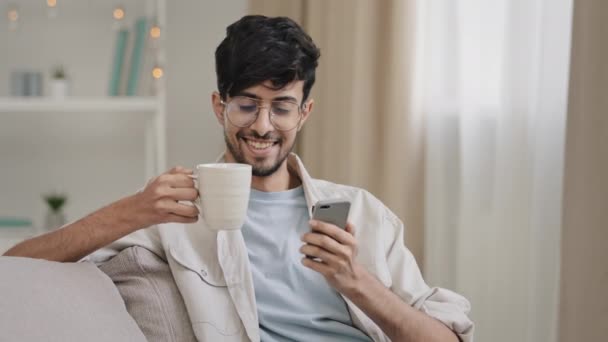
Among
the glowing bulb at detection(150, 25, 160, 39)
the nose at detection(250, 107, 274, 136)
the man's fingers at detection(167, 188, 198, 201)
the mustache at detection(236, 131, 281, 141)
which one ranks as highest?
the glowing bulb at detection(150, 25, 160, 39)

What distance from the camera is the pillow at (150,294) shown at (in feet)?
4.71

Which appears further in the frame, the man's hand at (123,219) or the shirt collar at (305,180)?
the shirt collar at (305,180)

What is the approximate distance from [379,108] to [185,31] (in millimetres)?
1260

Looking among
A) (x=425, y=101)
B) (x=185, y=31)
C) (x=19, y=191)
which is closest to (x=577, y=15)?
(x=425, y=101)

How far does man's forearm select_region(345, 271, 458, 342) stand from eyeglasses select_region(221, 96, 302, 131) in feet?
1.15

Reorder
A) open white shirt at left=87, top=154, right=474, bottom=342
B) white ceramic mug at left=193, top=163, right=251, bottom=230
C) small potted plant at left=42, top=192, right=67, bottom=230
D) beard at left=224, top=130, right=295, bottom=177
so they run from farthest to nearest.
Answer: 1. small potted plant at left=42, top=192, right=67, bottom=230
2. beard at left=224, top=130, right=295, bottom=177
3. open white shirt at left=87, top=154, right=474, bottom=342
4. white ceramic mug at left=193, top=163, right=251, bottom=230

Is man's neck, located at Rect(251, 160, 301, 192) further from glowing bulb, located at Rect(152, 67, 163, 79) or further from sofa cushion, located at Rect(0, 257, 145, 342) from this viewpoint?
glowing bulb, located at Rect(152, 67, 163, 79)

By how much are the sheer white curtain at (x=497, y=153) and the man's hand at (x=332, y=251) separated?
737 millimetres

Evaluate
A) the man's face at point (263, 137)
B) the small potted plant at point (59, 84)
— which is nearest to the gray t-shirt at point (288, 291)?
the man's face at point (263, 137)

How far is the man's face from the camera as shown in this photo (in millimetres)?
1585

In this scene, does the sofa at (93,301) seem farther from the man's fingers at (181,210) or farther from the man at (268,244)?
the man's fingers at (181,210)

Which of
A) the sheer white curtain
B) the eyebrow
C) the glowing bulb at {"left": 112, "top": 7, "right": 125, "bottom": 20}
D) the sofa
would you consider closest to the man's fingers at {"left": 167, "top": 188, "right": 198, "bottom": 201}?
the sofa

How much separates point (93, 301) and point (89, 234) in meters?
0.23

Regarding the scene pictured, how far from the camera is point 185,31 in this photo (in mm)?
A: 3592
